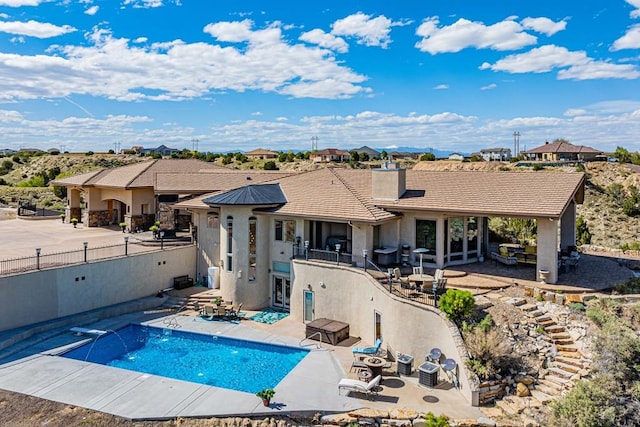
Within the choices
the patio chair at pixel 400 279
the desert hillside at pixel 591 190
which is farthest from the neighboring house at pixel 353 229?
the desert hillside at pixel 591 190

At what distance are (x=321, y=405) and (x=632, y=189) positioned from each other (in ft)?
184

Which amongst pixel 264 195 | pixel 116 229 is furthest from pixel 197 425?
pixel 116 229

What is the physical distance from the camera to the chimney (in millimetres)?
23703

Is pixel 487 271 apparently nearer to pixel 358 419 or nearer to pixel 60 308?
pixel 358 419

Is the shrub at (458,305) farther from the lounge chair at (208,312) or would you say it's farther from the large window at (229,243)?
the large window at (229,243)

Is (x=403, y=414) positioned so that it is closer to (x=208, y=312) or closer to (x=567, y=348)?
(x=567, y=348)

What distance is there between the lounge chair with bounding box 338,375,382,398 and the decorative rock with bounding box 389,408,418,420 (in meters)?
1.18

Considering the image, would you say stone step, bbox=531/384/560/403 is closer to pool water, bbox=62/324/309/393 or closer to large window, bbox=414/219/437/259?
pool water, bbox=62/324/309/393

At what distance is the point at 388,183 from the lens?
2392 cm

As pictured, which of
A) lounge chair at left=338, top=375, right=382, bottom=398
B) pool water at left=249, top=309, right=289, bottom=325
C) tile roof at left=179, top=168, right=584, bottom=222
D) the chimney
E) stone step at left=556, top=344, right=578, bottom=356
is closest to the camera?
lounge chair at left=338, top=375, right=382, bottom=398

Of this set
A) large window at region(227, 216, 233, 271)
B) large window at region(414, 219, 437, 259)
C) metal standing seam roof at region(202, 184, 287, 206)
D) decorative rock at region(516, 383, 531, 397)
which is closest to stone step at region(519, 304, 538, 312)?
decorative rock at region(516, 383, 531, 397)

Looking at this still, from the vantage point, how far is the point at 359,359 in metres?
17.6

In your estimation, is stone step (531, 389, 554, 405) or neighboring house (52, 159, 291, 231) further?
neighboring house (52, 159, 291, 231)

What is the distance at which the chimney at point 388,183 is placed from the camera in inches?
933
